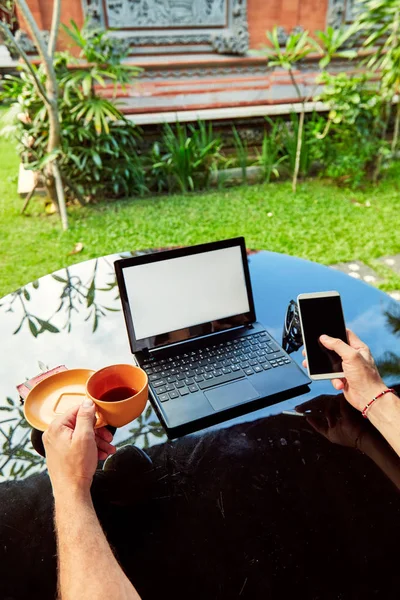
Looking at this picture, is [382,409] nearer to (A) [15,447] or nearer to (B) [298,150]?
(A) [15,447]

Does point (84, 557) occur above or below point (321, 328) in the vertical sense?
below

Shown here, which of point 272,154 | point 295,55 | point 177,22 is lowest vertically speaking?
point 272,154

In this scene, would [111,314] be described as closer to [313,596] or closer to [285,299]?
[285,299]

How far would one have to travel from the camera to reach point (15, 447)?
98cm

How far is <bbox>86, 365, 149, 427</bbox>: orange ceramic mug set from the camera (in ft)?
3.01

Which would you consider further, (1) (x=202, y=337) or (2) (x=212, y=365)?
(1) (x=202, y=337)

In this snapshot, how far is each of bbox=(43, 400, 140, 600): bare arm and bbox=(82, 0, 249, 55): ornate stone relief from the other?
5.42 m

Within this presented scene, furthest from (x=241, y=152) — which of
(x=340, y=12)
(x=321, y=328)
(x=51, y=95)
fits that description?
(x=321, y=328)

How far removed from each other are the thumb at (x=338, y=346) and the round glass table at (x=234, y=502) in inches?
3.8

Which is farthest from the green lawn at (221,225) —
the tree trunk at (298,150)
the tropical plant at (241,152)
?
the tropical plant at (241,152)

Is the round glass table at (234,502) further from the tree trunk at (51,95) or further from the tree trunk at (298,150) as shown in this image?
the tree trunk at (298,150)

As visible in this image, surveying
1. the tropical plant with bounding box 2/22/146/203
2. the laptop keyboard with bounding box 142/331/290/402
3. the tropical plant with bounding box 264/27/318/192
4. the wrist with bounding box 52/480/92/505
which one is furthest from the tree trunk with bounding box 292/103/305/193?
the wrist with bounding box 52/480/92/505

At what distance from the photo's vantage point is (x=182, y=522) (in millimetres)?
829

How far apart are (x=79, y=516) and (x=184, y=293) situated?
0.64 meters
